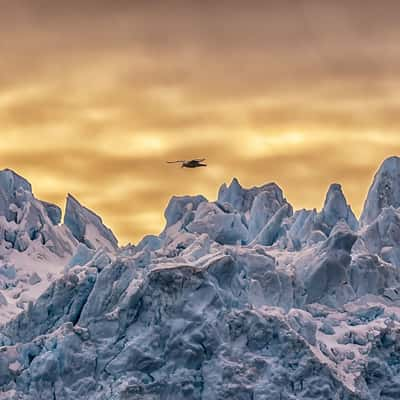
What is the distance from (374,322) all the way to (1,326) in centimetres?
2623

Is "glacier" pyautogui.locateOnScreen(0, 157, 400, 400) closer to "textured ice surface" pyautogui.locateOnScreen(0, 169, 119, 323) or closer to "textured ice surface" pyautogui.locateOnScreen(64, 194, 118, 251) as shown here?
"textured ice surface" pyautogui.locateOnScreen(0, 169, 119, 323)

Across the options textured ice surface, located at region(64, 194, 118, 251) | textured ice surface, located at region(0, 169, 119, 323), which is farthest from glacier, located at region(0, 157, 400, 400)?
textured ice surface, located at region(64, 194, 118, 251)

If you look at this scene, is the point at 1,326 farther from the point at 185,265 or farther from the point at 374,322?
the point at 374,322

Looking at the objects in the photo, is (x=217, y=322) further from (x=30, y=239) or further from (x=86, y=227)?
(x=86, y=227)

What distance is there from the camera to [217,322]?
13250cm

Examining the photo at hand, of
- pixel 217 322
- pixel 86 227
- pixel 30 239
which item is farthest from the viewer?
pixel 86 227

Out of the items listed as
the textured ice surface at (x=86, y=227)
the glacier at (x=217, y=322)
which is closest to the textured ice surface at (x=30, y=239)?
the textured ice surface at (x=86, y=227)

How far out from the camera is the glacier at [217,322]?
13138cm

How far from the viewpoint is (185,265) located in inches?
5266

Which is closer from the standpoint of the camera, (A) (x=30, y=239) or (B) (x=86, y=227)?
(A) (x=30, y=239)

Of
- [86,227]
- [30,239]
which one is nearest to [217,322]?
[30,239]

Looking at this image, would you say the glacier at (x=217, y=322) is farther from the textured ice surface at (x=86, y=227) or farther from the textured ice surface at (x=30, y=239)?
the textured ice surface at (x=86, y=227)

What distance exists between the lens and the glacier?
431 ft

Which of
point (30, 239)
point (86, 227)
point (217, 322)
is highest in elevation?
point (86, 227)
